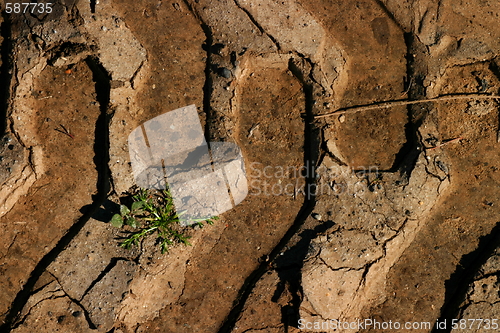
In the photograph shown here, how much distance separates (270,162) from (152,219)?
4.50ft

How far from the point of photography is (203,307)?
174 inches

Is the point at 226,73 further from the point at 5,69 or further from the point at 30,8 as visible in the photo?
the point at 5,69

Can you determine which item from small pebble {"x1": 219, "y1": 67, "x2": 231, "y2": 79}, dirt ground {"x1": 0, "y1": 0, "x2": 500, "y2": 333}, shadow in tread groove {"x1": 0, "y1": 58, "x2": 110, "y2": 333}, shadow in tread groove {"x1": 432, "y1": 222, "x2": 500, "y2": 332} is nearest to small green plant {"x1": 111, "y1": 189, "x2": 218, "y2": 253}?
dirt ground {"x1": 0, "y1": 0, "x2": 500, "y2": 333}

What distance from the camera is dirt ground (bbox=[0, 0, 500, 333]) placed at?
421cm

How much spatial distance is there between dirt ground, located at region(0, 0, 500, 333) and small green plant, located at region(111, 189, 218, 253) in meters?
0.11

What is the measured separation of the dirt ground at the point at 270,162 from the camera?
4.21 m

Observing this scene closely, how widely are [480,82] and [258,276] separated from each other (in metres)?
3.22

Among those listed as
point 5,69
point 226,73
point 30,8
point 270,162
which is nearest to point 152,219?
point 270,162

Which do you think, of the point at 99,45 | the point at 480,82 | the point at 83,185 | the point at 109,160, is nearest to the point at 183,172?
the point at 109,160

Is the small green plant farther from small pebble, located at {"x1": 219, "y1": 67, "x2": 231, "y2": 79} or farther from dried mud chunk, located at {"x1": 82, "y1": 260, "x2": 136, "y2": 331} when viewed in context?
small pebble, located at {"x1": 219, "y1": 67, "x2": 231, "y2": 79}

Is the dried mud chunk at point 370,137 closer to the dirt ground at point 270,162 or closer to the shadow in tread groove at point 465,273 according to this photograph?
the dirt ground at point 270,162

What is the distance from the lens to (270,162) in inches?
183

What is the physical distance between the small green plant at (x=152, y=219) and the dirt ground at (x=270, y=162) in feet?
0.34

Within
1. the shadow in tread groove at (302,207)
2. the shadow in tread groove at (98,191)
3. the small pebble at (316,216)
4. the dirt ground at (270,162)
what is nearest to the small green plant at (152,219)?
the dirt ground at (270,162)
